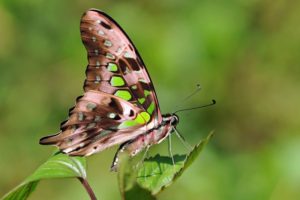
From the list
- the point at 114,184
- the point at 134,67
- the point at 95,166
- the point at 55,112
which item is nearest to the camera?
the point at 134,67

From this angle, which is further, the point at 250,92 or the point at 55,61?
the point at 55,61

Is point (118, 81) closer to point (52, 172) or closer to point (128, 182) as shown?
point (52, 172)

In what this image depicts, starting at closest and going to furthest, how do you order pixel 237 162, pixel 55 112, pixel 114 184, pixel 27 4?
pixel 237 162 → pixel 114 184 → pixel 55 112 → pixel 27 4

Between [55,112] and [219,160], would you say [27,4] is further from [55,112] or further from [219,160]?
[219,160]

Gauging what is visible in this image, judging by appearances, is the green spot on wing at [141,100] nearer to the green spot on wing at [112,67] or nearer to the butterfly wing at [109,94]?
the butterfly wing at [109,94]

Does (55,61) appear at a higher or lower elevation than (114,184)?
higher

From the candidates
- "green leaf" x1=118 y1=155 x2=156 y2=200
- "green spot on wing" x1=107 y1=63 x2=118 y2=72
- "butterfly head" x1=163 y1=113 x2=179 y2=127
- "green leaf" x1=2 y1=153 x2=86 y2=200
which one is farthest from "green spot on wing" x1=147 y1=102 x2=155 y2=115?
"green leaf" x1=118 y1=155 x2=156 y2=200

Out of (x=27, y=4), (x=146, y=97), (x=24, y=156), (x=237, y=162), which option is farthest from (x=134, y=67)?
(x=27, y=4)
